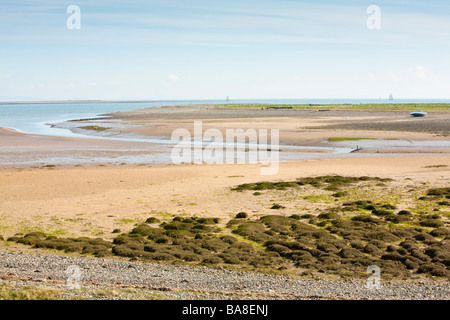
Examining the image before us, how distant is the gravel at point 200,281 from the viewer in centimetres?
1272

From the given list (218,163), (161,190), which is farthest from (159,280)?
(218,163)

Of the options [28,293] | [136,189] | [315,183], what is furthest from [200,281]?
[315,183]

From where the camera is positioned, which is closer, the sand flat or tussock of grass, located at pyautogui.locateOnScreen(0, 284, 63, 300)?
tussock of grass, located at pyautogui.locateOnScreen(0, 284, 63, 300)

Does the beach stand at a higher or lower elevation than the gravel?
higher

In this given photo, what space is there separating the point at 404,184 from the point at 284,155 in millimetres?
15546

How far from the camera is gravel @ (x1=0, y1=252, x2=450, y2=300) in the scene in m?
12.7

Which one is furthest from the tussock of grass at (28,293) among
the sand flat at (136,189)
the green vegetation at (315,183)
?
the green vegetation at (315,183)

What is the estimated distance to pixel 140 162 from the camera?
1563 inches

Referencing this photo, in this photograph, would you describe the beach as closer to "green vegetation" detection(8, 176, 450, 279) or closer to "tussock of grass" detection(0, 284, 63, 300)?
"green vegetation" detection(8, 176, 450, 279)

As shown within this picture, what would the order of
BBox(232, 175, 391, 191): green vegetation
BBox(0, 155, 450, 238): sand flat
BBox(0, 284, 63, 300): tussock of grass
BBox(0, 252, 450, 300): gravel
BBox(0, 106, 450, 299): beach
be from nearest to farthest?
1. BBox(0, 284, 63, 300): tussock of grass
2. BBox(0, 252, 450, 300): gravel
3. BBox(0, 106, 450, 299): beach
4. BBox(0, 155, 450, 238): sand flat
5. BBox(232, 175, 391, 191): green vegetation

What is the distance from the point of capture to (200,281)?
1383 centimetres

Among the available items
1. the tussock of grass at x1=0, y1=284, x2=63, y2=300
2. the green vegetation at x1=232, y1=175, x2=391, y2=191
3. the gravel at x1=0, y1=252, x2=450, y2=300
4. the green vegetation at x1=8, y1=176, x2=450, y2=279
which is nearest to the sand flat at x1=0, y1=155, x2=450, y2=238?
the green vegetation at x1=232, y1=175, x2=391, y2=191

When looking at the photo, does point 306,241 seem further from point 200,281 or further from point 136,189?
point 136,189

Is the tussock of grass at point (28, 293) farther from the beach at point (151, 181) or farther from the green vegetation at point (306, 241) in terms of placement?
the green vegetation at point (306, 241)
